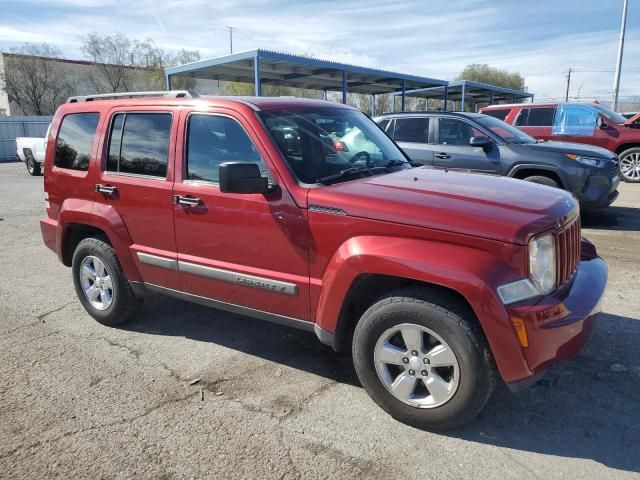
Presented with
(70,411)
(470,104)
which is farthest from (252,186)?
(470,104)

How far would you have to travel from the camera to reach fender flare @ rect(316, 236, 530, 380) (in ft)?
8.39

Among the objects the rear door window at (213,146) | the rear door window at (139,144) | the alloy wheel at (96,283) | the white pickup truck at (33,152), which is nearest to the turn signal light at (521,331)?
Answer: the rear door window at (213,146)

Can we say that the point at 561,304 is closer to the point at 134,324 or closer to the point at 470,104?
the point at 134,324

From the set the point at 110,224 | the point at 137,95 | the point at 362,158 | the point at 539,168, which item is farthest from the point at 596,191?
the point at 110,224

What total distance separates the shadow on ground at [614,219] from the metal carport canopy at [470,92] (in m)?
20.7

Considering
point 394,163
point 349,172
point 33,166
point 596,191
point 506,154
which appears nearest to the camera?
point 349,172

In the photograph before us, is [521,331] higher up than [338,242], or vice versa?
[338,242]

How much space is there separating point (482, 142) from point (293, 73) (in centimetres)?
1591

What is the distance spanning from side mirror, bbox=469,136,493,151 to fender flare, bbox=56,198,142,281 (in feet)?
18.5

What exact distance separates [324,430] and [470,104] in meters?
41.9

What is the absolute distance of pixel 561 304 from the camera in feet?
8.82

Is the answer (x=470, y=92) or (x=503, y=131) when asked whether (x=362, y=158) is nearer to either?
(x=503, y=131)

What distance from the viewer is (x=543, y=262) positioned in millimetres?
2748

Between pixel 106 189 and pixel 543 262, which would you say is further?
pixel 106 189
